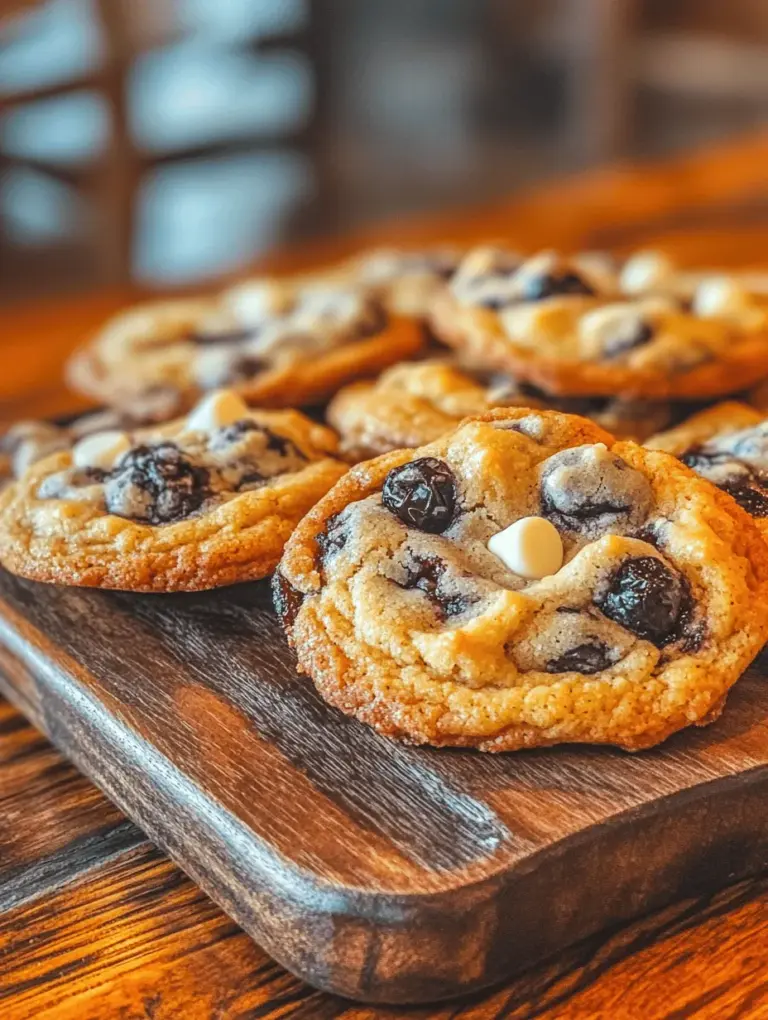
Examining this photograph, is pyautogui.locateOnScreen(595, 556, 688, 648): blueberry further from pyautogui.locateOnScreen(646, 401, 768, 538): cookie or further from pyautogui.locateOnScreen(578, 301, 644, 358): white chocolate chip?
pyautogui.locateOnScreen(578, 301, 644, 358): white chocolate chip

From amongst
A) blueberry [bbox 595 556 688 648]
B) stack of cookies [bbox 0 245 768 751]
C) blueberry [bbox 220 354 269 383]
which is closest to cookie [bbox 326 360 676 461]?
stack of cookies [bbox 0 245 768 751]

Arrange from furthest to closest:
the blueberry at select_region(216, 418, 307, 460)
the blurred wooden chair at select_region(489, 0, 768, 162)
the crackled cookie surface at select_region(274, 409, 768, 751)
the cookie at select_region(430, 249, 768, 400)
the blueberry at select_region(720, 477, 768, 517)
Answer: the blurred wooden chair at select_region(489, 0, 768, 162), the cookie at select_region(430, 249, 768, 400), the blueberry at select_region(216, 418, 307, 460), the blueberry at select_region(720, 477, 768, 517), the crackled cookie surface at select_region(274, 409, 768, 751)

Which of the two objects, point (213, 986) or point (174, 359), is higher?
point (174, 359)

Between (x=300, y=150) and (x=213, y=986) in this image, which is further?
(x=300, y=150)

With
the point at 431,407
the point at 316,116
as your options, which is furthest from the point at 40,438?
the point at 316,116

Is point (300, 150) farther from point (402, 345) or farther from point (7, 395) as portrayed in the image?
point (402, 345)

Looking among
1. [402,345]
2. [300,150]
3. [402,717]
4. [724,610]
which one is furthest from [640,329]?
[300,150]

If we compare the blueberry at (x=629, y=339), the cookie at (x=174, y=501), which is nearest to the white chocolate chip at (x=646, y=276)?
the blueberry at (x=629, y=339)
